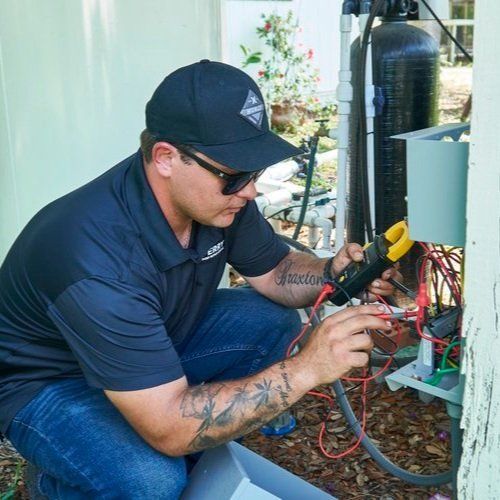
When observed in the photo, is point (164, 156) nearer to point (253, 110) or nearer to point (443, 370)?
point (253, 110)

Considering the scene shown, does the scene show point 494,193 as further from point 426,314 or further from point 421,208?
point 426,314

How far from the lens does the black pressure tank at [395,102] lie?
3.29 m

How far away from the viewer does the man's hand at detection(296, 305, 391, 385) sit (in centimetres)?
171

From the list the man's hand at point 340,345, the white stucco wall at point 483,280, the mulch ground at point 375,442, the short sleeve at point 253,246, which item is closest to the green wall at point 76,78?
the short sleeve at point 253,246

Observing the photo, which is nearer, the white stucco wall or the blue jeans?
the white stucco wall

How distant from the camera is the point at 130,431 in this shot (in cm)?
191

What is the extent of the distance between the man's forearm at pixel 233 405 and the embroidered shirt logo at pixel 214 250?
1.41 feet

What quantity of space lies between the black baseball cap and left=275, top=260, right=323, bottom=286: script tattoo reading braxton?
0.59 m

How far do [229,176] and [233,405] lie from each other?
554 mm

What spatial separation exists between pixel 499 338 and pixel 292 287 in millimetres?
1070

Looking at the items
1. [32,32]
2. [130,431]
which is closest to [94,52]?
[32,32]

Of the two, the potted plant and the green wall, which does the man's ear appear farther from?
the potted plant

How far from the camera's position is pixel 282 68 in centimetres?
773

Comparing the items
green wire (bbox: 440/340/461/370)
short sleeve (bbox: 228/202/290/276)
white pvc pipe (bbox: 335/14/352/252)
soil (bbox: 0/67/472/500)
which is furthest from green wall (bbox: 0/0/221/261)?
green wire (bbox: 440/340/461/370)
